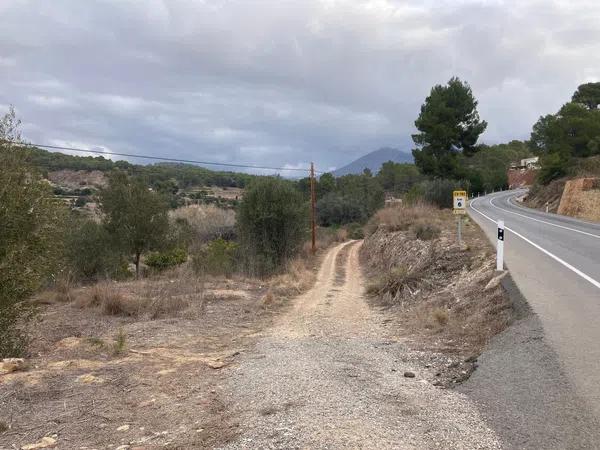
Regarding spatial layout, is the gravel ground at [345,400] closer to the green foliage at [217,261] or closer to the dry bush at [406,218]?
the green foliage at [217,261]

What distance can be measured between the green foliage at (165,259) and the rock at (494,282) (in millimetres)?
21538

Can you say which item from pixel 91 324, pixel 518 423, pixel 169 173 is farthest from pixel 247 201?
pixel 518 423

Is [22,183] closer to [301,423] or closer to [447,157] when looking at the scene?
[301,423]

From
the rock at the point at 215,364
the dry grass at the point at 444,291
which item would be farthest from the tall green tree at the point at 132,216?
the rock at the point at 215,364

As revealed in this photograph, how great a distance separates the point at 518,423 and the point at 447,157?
5203cm

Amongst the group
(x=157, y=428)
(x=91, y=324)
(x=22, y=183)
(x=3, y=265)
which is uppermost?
(x=22, y=183)

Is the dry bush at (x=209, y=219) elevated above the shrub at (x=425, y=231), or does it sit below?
below

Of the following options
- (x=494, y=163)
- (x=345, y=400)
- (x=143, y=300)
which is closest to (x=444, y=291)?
(x=143, y=300)

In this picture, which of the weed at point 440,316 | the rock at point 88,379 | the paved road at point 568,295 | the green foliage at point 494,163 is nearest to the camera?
the paved road at point 568,295

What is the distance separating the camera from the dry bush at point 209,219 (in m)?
59.8

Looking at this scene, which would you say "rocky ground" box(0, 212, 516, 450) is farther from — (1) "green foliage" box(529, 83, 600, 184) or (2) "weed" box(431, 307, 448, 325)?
(1) "green foliage" box(529, 83, 600, 184)

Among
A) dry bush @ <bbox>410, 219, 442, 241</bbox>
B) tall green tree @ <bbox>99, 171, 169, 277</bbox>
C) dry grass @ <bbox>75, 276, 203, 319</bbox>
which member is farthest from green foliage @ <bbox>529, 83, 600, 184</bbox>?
dry grass @ <bbox>75, 276, 203, 319</bbox>

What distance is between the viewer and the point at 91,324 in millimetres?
11930

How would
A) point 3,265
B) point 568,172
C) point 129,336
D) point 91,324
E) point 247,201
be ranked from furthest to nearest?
point 568,172 → point 247,201 → point 91,324 → point 129,336 → point 3,265
